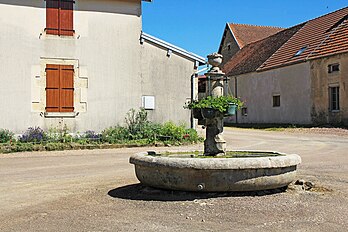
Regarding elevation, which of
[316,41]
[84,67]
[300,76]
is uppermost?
[316,41]

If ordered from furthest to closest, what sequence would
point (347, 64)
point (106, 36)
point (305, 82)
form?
point (305, 82) < point (347, 64) < point (106, 36)

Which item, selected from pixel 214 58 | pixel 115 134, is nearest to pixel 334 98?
pixel 115 134

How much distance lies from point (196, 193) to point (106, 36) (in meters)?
10.6

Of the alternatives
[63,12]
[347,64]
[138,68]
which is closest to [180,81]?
[138,68]

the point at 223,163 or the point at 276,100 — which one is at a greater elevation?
the point at 276,100

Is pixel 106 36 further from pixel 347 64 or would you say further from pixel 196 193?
pixel 347 64

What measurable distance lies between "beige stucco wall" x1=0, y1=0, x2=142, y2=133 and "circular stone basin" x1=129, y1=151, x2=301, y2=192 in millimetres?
9478

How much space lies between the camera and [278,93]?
86.1 ft

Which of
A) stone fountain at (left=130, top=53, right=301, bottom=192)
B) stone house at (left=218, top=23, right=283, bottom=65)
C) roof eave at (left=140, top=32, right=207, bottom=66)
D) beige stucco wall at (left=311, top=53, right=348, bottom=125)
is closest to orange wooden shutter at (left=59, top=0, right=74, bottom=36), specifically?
roof eave at (left=140, top=32, right=207, bottom=66)

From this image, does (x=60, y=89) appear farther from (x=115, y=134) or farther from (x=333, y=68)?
(x=333, y=68)

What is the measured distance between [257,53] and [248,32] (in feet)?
31.0

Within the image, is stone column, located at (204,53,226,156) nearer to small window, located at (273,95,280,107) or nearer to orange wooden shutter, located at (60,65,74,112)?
orange wooden shutter, located at (60,65,74,112)

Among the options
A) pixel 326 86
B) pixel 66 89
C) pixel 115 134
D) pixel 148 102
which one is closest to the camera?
pixel 66 89

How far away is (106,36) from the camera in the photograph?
1504 cm
